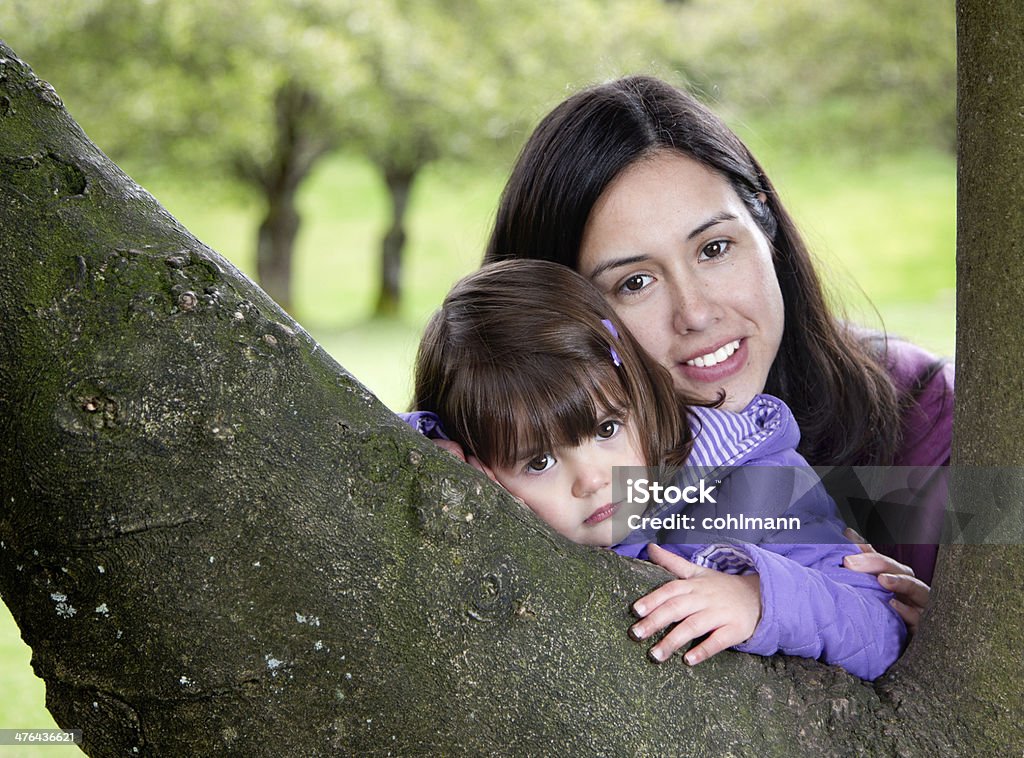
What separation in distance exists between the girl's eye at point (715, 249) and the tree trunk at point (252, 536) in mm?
734

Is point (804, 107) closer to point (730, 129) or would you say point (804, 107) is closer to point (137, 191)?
point (730, 129)

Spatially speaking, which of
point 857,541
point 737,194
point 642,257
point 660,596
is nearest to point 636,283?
point 642,257

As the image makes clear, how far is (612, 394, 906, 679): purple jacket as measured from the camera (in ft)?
4.45

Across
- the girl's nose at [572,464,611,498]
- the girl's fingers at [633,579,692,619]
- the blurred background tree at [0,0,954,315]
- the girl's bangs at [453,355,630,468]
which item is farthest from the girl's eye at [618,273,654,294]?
the blurred background tree at [0,0,954,315]

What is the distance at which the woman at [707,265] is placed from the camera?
1.90 metres

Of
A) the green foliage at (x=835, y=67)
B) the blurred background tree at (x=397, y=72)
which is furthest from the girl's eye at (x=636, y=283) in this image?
the green foliage at (x=835, y=67)

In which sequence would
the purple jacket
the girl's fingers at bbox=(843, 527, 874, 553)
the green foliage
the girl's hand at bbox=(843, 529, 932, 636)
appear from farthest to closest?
the green foliage < the girl's fingers at bbox=(843, 527, 874, 553) < the girl's hand at bbox=(843, 529, 932, 636) < the purple jacket

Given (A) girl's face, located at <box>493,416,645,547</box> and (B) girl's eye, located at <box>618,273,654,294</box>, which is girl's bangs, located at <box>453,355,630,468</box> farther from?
(B) girl's eye, located at <box>618,273,654,294</box>

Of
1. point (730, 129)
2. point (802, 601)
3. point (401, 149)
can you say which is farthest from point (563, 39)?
point (802, 601)

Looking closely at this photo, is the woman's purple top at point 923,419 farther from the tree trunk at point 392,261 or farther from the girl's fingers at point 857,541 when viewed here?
the tree trunk at point 392,261

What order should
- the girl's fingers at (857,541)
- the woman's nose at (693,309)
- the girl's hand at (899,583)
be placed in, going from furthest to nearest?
the woman's nose at (693,309), the girl's fingers at (857,541), the girl's hand at (899,583)

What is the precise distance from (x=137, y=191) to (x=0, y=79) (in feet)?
0.56

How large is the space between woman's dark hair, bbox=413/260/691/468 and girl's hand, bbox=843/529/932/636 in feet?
1.06

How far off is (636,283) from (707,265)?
0.41ft
